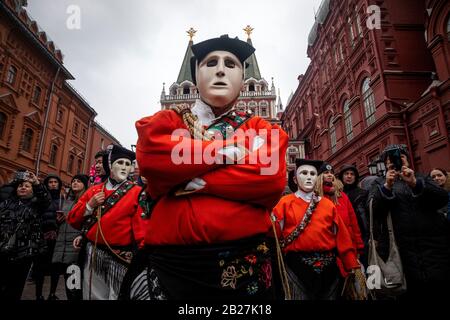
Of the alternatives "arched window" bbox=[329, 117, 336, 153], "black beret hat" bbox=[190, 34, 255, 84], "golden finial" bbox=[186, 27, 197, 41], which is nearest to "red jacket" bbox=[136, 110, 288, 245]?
"black beret hat" bbox=[190, 34, 255, 84]

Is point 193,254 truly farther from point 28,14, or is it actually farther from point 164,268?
point 28,14

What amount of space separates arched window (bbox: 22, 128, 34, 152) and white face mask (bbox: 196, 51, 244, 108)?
18155mm

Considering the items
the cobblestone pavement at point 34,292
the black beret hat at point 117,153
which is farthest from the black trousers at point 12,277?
the black beret hat at point 117,153

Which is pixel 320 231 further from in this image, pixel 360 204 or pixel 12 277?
pixel 12 277

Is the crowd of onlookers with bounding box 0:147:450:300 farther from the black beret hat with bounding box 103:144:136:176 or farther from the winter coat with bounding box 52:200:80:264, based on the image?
the black beret hat with bounding box 103:144:136:176

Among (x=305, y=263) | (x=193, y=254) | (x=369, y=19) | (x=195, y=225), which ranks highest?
(x=369, y=19)

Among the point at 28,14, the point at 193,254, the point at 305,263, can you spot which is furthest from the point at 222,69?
the point at 28,14

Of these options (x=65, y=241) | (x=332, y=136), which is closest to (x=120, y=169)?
(x=65, y=241)

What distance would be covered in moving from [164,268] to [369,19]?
16.8 metres

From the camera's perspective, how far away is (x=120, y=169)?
320 centimetres

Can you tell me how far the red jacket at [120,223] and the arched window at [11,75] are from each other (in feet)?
52.4

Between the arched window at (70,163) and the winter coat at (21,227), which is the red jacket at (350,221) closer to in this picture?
the winter coat at (21,227)

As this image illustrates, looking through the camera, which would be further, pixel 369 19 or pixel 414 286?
pixel 369 19

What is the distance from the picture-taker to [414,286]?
2662mm
